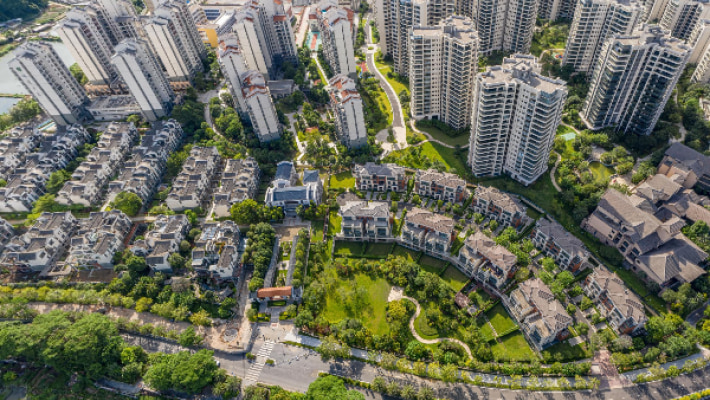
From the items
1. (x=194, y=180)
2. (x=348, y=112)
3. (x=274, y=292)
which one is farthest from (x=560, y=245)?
(x=194, y=180)

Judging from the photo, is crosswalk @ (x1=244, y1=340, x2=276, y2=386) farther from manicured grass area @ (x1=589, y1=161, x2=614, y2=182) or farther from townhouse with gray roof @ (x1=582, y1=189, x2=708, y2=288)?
manicured grass area @ (x1=589, y1=161, x2=614, y2=182)

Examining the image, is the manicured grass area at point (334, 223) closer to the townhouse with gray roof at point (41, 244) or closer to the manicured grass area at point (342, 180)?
the manicured grass area at point (342, 180)

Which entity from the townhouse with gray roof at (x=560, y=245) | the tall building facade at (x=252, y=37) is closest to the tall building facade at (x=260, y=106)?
the tall building facade at (x=252, y=37)

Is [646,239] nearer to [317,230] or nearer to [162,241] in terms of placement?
[317,230]

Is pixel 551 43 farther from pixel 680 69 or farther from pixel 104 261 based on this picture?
pixel 104 261

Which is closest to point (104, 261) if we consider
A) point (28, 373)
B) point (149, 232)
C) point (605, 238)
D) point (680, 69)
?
point (149, 232)

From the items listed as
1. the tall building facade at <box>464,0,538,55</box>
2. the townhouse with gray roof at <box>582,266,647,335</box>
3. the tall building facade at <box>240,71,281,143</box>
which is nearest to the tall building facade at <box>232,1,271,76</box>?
the tall building facade at <box>240,71,281,143</box>
